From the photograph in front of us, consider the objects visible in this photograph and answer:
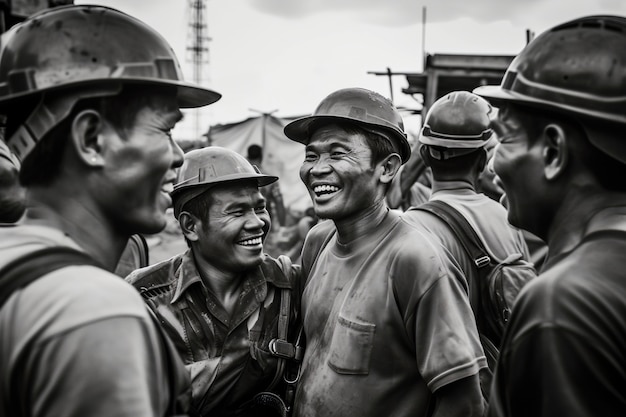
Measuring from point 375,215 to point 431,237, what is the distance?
1.02 feet

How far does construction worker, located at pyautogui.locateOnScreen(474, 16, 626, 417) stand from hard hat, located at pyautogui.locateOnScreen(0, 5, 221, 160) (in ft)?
3.81

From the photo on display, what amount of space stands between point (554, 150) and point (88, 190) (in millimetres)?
1440

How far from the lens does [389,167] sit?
3535 millimetres

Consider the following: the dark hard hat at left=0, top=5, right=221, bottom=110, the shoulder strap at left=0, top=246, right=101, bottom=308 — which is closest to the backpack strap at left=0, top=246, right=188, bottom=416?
the shoulder strap at left=0, top=246, right=101, bottom=308

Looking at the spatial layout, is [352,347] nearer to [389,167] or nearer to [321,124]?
[389,167]

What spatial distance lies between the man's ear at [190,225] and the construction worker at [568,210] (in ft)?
6.66

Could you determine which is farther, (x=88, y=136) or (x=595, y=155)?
(x=595, y=155)

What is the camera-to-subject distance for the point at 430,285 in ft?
9.55

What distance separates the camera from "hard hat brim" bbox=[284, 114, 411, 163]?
11.2ft

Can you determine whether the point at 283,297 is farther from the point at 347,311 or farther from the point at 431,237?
the point at 431,237

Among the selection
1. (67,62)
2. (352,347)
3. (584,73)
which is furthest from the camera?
(352,347)

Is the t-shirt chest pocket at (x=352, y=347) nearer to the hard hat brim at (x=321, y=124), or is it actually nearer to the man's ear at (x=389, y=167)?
the man's ear at (x=389, y=167)

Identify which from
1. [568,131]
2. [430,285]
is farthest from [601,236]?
[430,285]

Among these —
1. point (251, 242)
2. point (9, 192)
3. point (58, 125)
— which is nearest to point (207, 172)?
point (251, 242)
